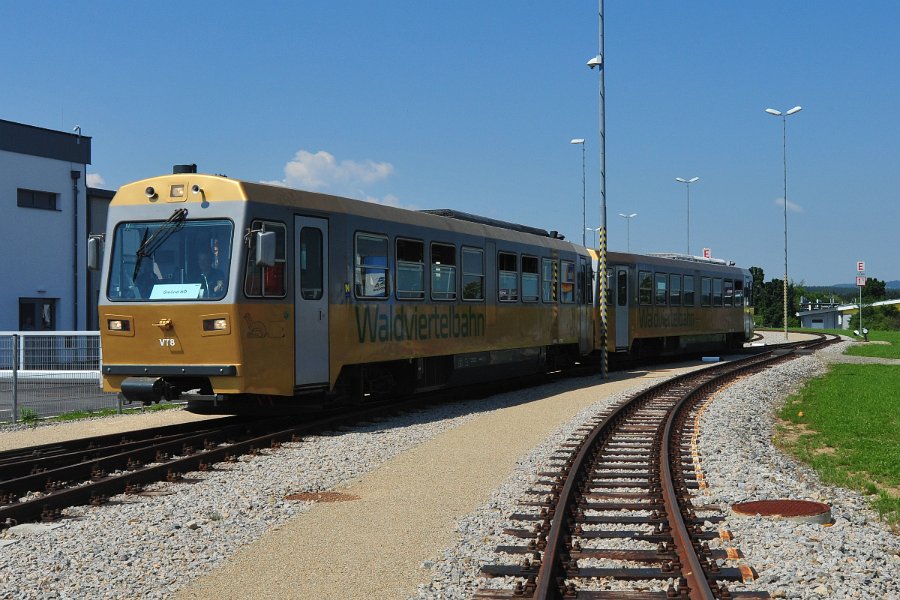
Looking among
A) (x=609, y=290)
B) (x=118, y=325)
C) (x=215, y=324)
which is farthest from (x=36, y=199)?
(x=215, y=324)

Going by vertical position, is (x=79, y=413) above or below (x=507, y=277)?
below

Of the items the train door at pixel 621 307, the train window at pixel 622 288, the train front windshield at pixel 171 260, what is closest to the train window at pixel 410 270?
the train front windshield at pixel 171 260

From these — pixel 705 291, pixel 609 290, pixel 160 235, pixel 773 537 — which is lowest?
pixel 773 537

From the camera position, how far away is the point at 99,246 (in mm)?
13094

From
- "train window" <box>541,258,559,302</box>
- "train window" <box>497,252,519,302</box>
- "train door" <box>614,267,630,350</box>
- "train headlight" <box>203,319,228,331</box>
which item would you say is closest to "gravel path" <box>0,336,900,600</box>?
"train headlight" <box>203,319,228,331</box>

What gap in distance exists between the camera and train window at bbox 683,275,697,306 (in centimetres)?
3089

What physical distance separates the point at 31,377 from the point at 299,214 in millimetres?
6078

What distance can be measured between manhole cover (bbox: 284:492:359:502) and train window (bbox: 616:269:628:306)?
61.1ft

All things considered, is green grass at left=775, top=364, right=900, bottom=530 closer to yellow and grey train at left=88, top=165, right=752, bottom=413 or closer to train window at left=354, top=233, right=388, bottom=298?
yellow and grey train at left=88, top=165, right=752, bottom=413

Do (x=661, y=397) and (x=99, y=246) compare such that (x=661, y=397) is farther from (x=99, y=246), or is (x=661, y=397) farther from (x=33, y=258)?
(x=33, y=258)

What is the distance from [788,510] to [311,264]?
731cm

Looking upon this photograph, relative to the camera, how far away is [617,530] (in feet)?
23.7

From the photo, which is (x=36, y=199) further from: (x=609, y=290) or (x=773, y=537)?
(x=773, y=537)

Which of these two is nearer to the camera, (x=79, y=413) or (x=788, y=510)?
(x=788, y=510)
